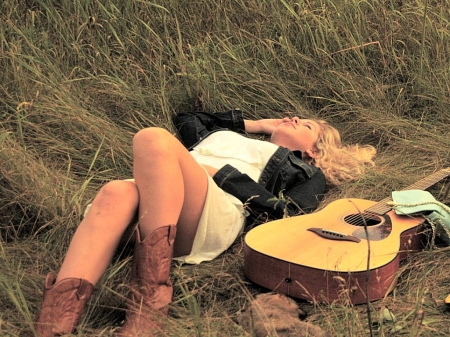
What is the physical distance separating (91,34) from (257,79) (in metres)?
1.01

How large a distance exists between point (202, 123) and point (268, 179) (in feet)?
2.20

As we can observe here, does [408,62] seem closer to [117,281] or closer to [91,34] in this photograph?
[91,34]

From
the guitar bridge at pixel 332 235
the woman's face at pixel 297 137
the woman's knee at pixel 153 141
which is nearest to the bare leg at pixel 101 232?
the woman's knee at pixel 153 141

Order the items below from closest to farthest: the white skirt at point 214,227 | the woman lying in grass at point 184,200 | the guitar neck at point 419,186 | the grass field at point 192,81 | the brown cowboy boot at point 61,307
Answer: the brown cowboy boot at point 61,307
the woman lying in grass at point 184,200
the white skirt at point 214,227
the guitar neck at point 419,186
the grass field at point 192,81

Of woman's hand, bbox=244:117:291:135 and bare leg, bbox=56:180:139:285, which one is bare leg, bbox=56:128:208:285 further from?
woman's hand, bbox=244:117:291:135

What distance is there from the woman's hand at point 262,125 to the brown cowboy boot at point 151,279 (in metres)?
1.38

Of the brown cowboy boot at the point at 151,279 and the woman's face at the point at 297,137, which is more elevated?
the brown cowboy boot at the point at 151,279

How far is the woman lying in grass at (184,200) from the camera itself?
7.53 ft

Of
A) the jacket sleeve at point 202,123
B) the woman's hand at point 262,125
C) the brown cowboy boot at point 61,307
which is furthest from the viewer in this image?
the woman's hand at point 262,125


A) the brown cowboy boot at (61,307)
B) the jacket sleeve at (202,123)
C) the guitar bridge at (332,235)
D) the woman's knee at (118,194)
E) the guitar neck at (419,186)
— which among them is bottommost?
the guitar neck at (419,186)

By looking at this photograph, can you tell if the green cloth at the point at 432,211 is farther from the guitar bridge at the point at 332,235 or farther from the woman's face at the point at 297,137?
the woman's face at the point at 297,137

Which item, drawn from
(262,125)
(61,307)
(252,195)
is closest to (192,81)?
(262,125)

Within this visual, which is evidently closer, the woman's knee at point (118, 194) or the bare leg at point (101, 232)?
the bare leg at point (101, 232)

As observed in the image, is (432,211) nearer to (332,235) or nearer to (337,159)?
(332,235)
